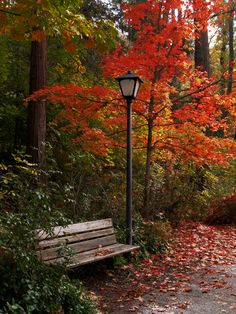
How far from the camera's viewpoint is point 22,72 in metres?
11.2

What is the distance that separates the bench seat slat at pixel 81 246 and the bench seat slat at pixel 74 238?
52mm

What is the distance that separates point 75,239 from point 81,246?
0.16m

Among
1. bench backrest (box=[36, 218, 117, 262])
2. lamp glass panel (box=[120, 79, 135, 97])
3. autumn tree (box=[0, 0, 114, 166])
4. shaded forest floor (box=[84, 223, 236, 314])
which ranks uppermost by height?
autumn tree (box=[0, 0, 114, 166])

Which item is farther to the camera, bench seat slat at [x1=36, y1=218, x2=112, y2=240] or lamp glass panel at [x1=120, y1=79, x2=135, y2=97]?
lamp glass panel at [x1=120, y1=79, x2=135, y2=97]

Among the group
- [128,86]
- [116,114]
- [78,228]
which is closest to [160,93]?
[116,114]

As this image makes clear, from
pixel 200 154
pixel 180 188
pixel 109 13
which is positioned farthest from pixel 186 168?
pixel 109 13

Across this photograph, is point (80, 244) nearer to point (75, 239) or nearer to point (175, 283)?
point (75, 239)

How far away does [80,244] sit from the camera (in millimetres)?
5789

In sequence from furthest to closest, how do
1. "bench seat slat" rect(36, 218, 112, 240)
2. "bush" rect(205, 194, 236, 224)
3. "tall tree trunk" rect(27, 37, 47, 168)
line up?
"bush" rect(205, 194, 236, 224), "tall tree trunk" rect(27, 37, 47, 168), "bench seat slat" rect(36, 218, 112, 240)

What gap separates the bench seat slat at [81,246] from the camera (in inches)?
195

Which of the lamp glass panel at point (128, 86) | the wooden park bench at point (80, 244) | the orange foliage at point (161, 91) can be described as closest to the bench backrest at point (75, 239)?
the wooden park bench at point (80, 244)

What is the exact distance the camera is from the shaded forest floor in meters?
4.84

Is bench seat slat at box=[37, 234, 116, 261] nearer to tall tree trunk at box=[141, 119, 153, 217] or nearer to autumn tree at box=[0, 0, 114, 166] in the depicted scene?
tall tree trunk at box=[141, 119, 153, 217]

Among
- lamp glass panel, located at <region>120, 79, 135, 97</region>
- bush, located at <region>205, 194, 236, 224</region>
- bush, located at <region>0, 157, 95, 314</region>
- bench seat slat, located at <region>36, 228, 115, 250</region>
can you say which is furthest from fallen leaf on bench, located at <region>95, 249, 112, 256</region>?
bush, located at <region>205, 194, 236, 224</region>
